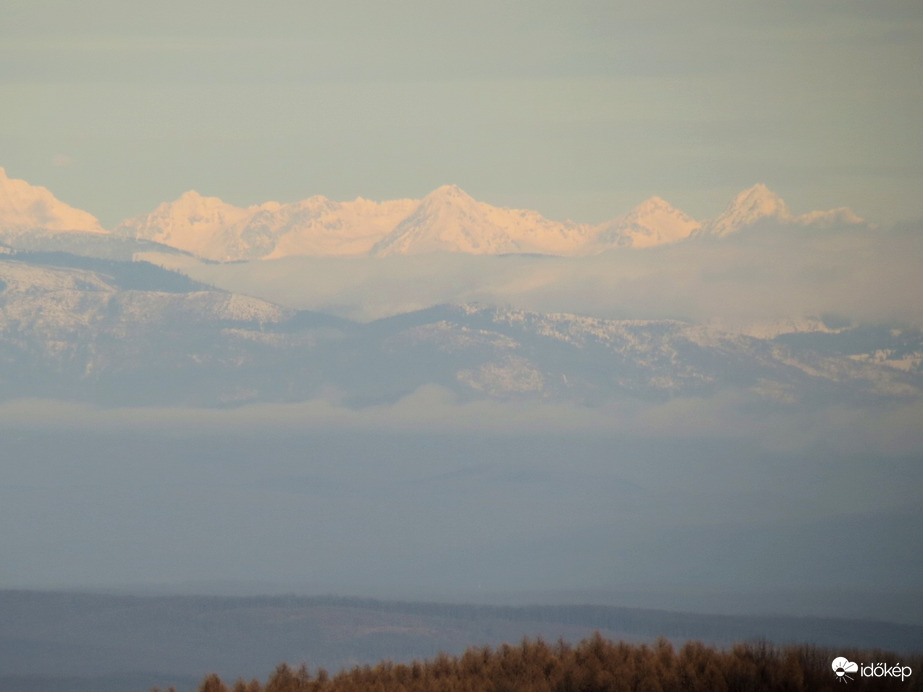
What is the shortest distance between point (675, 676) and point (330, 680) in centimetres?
1209

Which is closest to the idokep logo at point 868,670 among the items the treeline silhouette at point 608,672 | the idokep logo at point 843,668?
the idokep logo at point 843,668

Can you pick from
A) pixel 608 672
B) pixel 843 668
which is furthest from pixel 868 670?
pixel 608 672

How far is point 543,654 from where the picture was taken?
51906 millimetres

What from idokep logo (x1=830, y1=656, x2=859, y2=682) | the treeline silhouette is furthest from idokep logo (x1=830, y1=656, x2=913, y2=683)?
the treeline silhouette

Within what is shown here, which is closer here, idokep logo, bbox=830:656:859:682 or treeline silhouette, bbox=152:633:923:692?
idokep logo, bbox=830:656:859:682

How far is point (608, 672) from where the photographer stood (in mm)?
46656

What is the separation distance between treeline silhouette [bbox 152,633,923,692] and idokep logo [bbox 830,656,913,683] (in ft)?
0.47

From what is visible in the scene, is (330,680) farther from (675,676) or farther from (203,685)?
(675,676)

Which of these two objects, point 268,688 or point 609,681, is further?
point 268,688

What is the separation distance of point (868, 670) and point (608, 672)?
743 cm

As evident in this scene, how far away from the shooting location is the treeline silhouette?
1754 inches

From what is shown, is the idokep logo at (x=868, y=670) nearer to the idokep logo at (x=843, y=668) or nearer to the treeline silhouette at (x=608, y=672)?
the idokep logo at (x=843, y=668)

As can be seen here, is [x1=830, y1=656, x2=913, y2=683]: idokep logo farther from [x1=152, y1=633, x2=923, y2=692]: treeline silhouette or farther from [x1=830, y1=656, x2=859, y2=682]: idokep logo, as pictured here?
[x1=152, y1=633, x2=923, y2=692]: treeline silhouette

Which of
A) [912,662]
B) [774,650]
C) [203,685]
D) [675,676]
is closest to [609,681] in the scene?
[675,676]
